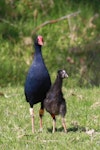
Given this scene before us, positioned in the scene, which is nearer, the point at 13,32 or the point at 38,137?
the point at 38,137

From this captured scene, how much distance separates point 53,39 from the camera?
18.5 meters

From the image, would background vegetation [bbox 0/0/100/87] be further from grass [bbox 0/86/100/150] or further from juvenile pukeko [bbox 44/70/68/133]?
juvenile pukeko [bbox 44/70/68/133]

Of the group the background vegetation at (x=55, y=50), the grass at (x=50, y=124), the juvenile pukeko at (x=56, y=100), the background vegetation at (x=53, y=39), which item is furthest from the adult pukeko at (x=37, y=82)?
the background vegetation at (x=53, y=39)

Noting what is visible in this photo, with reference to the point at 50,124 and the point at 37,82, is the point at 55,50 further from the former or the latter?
the point at 37,82

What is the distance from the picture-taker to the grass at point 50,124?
8.10 meters

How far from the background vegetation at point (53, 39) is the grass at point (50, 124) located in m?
4.13

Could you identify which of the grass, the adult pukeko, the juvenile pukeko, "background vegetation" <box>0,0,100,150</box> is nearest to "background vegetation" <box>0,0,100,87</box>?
"background vegetation" <box>0,0,100,150</box>

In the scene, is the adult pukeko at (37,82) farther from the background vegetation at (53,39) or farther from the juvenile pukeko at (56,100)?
the background vegetation at (53,39)

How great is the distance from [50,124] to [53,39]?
902 cm

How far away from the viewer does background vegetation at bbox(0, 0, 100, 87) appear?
16.8 m

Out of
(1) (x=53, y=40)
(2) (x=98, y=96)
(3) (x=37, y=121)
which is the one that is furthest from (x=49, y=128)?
(1) (x=53, y=40)

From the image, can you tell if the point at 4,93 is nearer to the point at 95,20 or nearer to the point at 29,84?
the point at 29,84

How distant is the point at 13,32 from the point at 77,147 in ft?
36.0

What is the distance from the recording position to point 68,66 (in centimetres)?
1733
